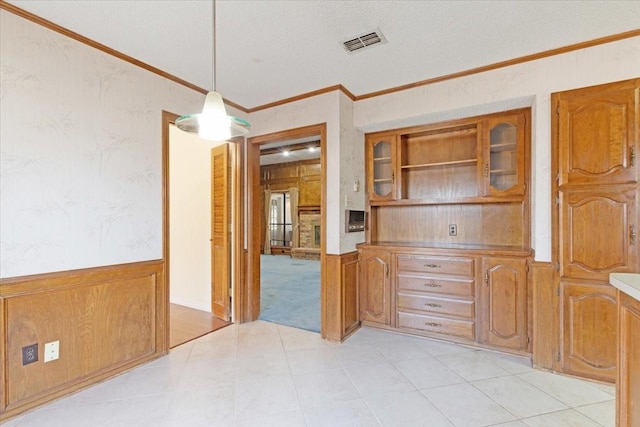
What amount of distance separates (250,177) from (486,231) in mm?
2743

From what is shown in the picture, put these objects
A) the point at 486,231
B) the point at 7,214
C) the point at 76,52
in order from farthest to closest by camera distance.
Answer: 1. the point at 486,231
2. the point at 76,52
3. the point at 7,214

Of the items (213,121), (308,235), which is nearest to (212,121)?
(213,121)

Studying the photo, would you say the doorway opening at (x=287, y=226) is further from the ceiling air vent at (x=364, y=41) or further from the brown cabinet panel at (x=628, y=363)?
Result: the brown cabinet panel at (x=628, y=363)

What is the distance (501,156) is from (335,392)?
2.69m

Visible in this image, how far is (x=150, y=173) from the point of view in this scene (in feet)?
8.75

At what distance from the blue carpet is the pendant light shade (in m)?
2.48

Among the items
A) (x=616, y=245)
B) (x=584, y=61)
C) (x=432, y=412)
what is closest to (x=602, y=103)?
(x=584, y=61)

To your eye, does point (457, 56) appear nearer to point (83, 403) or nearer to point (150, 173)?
point (150, 173)

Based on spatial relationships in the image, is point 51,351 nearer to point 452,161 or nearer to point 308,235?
point 452,161

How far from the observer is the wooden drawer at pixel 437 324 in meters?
2.94

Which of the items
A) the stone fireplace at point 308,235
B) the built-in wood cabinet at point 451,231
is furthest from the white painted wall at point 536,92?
the stone fireplace at point 308,235

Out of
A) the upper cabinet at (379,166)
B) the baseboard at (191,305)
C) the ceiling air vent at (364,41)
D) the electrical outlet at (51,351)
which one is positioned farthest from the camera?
the baseboard at (191,305)

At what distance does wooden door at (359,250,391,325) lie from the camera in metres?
3.30

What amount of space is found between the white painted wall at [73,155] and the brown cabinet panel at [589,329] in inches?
137
